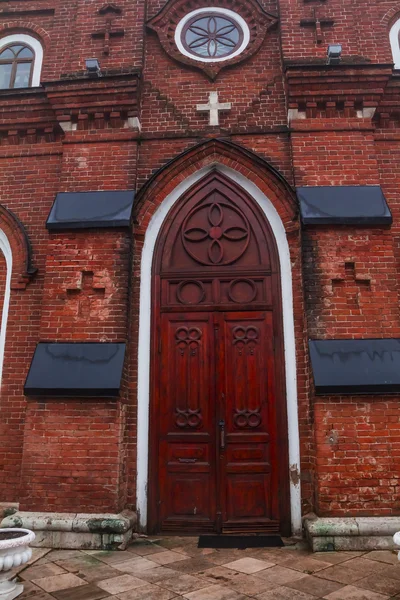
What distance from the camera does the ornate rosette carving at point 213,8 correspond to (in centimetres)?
723

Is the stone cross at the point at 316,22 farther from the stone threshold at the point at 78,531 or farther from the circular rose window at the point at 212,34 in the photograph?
the stone threshold at the point at 78,531

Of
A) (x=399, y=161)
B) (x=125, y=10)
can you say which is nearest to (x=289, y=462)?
(x=399, y=161)

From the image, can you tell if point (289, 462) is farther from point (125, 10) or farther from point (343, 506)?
point (125, 10)

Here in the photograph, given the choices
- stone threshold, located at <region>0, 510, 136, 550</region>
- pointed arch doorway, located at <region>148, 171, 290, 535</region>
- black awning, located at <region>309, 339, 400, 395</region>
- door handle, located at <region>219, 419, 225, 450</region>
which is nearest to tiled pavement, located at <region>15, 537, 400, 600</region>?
stone threshold, located at <region>0, 510, 136, 550</region>

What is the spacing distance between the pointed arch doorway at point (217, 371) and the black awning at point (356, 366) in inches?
26.1

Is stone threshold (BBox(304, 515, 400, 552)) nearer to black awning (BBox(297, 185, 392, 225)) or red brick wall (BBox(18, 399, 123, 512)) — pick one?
red brick wall (BBox(18, 399, 123, 512))

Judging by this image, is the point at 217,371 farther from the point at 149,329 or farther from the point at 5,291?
the point at 5,291

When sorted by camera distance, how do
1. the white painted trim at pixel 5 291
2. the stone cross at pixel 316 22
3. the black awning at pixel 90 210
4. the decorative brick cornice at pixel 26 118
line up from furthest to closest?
the decorative brick cornice at pixel 26 118 → the stone cross at pixel 316 22 → the white painted trim at pixel 5 291 → the black awning at pixel 90 210

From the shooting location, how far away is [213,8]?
771 centimetres

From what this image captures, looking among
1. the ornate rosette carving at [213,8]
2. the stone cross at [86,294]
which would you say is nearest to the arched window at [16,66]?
the ornate rosette carving at [213,8]

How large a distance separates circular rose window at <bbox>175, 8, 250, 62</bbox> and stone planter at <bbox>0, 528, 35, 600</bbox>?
699 cm

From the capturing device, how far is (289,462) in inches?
224

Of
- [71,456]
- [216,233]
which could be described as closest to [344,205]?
A: [216,233]

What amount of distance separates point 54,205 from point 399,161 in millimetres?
5060
